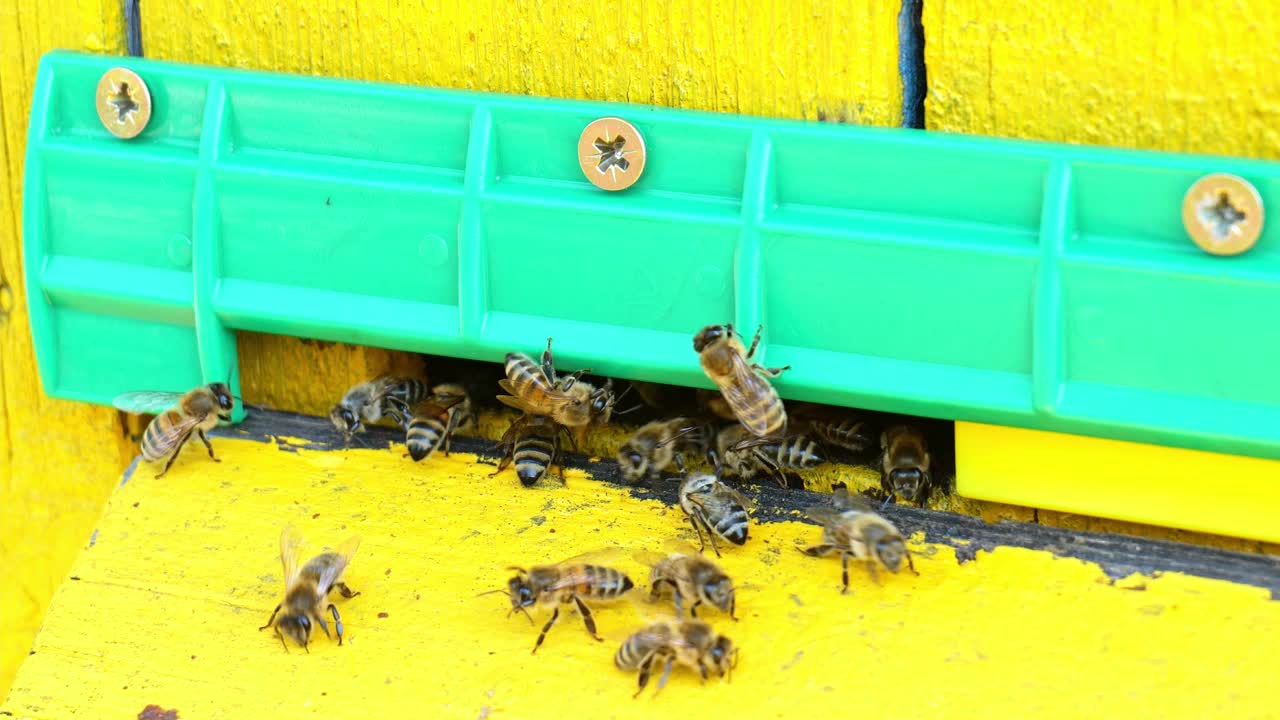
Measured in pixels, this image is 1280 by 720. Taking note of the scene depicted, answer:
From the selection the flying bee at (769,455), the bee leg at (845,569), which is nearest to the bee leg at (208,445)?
the flying bee at (769,455)

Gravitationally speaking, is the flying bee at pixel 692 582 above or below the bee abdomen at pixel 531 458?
below

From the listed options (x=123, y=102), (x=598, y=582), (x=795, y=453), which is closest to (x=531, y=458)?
(x=598, y=582)

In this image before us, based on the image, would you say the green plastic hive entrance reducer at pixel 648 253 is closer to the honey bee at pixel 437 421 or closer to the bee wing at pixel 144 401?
the bee wing at pixel 144 401

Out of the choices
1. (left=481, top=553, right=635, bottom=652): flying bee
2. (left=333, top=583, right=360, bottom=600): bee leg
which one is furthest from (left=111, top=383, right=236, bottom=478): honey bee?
(left=481, top=553, right=635, bottom=652): flying bee

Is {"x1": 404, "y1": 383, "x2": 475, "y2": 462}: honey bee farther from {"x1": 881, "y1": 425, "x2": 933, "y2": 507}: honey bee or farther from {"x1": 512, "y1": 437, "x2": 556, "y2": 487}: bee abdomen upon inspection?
A: {"x1": 881, "y1": 425, "x2": 933, "y2": 507}: honey bee

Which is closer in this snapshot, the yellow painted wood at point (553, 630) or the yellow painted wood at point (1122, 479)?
the yellow painted wood at point (553, 630)

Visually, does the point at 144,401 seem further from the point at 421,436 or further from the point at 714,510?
the point at 714,510
